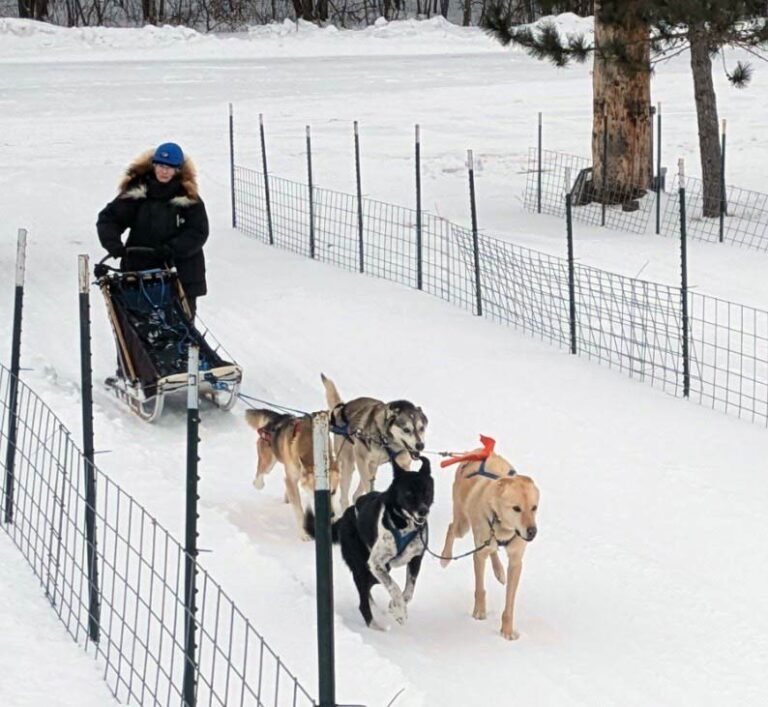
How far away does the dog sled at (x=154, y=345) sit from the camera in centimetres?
978

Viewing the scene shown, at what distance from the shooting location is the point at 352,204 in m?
18.3

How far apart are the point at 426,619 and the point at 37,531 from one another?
6.24 ft

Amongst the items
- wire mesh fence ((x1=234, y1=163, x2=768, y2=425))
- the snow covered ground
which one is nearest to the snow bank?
wire mesh fence ((x1=234, y1=163, x2=768, y2=425))

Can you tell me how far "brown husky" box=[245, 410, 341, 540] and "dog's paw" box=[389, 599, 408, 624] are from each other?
1040 millimetres

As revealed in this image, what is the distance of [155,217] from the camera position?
1055 cm

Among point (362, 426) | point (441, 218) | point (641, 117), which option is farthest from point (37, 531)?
point (641, 117)

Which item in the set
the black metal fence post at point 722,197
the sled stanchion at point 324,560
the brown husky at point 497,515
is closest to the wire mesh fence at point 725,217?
the black metal fence post at point 722,197

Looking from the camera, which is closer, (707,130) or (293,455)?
(293,455)

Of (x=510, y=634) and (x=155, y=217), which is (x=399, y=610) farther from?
(x=155, y=217)

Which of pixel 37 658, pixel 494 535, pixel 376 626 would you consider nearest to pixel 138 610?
pixel 37 658

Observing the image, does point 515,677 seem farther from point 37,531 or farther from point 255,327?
point 255,327

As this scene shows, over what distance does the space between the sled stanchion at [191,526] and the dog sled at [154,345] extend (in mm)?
4271

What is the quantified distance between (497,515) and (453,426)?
10.6 feet

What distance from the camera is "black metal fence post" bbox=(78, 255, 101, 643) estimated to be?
6.21 m
